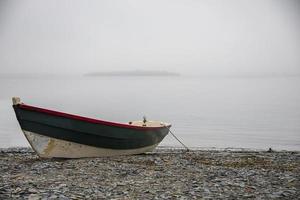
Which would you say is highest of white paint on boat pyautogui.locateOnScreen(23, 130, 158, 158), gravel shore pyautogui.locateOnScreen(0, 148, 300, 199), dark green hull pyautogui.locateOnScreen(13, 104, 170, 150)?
dark green hull pyautogui.locateOnScreen(13, 104, 170, 150)

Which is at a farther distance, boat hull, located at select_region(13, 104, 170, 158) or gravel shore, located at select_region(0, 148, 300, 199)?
boat hull, located at select_region(13, 104, 170, 158)

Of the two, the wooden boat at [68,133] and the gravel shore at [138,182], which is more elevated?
the wooden boat at [68,133]

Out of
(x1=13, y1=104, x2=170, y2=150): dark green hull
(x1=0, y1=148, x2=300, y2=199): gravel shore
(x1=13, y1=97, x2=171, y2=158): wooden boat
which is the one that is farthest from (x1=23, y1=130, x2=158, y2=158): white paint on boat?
(x1=0, y1=148, x2=300, y2=199): gravel shore

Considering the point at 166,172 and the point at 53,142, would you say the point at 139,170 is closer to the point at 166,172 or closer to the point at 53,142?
the point at 166,172

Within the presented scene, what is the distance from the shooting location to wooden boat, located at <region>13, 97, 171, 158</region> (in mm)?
15664

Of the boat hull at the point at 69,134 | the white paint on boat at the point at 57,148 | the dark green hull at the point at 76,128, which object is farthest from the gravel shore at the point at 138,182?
the dark green hull at the point at 76,128

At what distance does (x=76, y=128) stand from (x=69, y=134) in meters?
0.43

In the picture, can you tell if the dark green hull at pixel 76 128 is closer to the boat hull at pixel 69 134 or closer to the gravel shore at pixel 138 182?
the boat hull at pixel 69 134

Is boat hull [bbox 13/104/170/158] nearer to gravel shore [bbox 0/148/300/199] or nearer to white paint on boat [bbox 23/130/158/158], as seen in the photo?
white paint on boat [bbox 23/130/158/158]

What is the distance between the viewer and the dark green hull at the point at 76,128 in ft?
51.3

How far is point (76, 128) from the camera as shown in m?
16.1

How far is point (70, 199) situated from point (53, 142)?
7153 mm

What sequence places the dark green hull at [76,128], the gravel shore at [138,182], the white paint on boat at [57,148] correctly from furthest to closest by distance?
the white paint on boat at [57,148]
the dark green hull at [76,128]
the gravel shore at [138,182]

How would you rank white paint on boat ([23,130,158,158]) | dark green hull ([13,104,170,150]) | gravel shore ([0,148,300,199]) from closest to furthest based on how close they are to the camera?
gravel shore ([0,148,300,199]) < dark green hull ([13,104,170,150]) < white paint on boat ([23,130,158,158])
